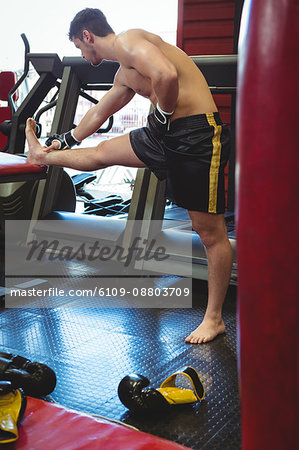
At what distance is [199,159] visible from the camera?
2.50m

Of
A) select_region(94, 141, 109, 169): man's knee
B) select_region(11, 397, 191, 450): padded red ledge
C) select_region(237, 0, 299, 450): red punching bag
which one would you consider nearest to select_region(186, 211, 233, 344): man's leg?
select_region(94, 141, 109, 169): man's knee

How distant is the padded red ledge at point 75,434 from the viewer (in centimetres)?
136

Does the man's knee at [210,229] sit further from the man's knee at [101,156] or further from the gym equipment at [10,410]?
the gym equipment at [10,410]

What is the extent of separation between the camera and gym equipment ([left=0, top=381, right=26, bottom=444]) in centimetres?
143

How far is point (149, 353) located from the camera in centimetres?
242

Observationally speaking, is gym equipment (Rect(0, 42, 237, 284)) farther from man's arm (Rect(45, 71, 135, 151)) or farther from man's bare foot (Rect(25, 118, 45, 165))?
man's bare foot (Rect(25, 118, 45, 165))

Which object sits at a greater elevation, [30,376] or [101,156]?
[101,156]

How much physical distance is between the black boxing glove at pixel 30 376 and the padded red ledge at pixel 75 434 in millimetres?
235

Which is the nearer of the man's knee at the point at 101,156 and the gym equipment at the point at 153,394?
the gym equipment at the point at 153,394

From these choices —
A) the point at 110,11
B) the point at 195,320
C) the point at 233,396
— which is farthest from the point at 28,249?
the point at 110,11

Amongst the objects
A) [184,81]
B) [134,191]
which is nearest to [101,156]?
[184,81]

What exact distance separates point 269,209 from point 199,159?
223 centimetres

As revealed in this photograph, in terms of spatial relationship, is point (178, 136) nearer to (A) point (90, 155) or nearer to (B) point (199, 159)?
(B) point (199, 159)


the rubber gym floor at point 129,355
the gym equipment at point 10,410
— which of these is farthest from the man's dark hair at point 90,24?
the gym equipment at point 10,410
